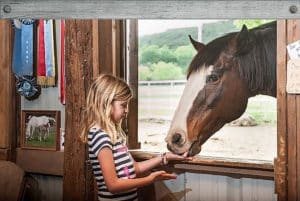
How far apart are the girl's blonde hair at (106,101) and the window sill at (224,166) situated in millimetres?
483

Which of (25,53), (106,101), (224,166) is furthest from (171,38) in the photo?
(25,53)

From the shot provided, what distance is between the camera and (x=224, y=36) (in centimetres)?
243

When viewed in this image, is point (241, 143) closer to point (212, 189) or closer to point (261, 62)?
point (212, 189)

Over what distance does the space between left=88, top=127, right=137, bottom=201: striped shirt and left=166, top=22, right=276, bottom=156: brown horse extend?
0.48 metres

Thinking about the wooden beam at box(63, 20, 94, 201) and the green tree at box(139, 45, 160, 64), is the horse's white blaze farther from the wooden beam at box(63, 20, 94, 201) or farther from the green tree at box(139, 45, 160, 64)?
the wooden beam at box(63, 20, 94, 201)

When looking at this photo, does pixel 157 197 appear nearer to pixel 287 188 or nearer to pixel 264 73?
pixel 287 188

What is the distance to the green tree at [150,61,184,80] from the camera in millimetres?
2527

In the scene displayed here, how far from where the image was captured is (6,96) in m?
2.98

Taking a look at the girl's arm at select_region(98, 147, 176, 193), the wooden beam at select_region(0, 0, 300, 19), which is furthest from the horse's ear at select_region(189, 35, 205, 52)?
the wooden beam at select_region(0, 0, 300, 19)

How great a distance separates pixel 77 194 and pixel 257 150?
3.91 feet

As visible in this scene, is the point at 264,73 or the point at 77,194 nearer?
the point at 264,73

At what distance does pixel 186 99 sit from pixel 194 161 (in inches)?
15.3

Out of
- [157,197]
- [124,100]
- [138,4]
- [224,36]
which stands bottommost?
[157,197]

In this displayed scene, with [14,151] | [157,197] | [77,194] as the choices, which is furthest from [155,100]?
[14,151]
